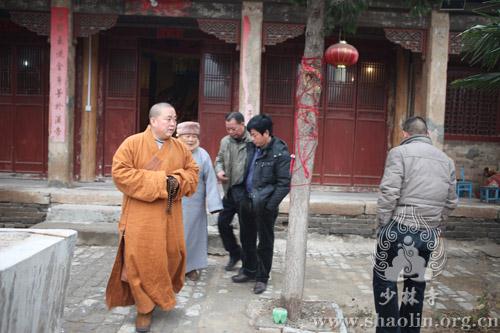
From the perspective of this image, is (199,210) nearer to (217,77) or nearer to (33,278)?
(33,278)

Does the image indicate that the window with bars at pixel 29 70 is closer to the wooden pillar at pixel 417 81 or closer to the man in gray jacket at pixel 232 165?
the man in gray jacket at pixel 232 165

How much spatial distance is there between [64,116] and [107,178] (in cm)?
194

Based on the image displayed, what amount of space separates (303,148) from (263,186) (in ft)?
2.68

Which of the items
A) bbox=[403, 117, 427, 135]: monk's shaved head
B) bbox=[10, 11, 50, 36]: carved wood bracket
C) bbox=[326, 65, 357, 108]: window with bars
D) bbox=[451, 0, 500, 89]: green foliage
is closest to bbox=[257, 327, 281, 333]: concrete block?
bbox=[403, 117, 427, 135]: monk's shaved head

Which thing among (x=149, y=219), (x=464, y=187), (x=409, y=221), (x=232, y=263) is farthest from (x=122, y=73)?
(x=409, y=221)

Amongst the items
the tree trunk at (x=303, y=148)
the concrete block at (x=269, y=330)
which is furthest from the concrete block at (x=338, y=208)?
the concrete block at (x=269, y=330)

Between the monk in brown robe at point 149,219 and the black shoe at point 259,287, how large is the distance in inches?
43.9

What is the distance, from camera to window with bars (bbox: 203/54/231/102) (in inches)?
381

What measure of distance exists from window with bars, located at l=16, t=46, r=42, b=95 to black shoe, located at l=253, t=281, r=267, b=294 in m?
6.98

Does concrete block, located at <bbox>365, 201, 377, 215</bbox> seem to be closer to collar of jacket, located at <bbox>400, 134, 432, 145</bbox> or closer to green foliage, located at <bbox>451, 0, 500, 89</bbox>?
green foliage, located at <bbox>451, 0, 500, 89</bbox>

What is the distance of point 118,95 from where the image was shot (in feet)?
32.0

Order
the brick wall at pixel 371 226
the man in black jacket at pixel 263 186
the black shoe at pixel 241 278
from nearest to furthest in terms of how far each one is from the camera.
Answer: the man in black jacket at pixel 263 186 < the black shoe at pixel 241 278 < the brick wall at pixel 371 226

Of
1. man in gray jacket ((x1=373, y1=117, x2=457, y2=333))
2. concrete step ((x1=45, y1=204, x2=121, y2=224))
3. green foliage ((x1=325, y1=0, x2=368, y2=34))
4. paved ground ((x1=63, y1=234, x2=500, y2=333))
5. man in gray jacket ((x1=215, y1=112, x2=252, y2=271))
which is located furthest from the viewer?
concrete step ((x1=45, y1=204, x2=121, y2=224))

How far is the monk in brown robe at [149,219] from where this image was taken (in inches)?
150
